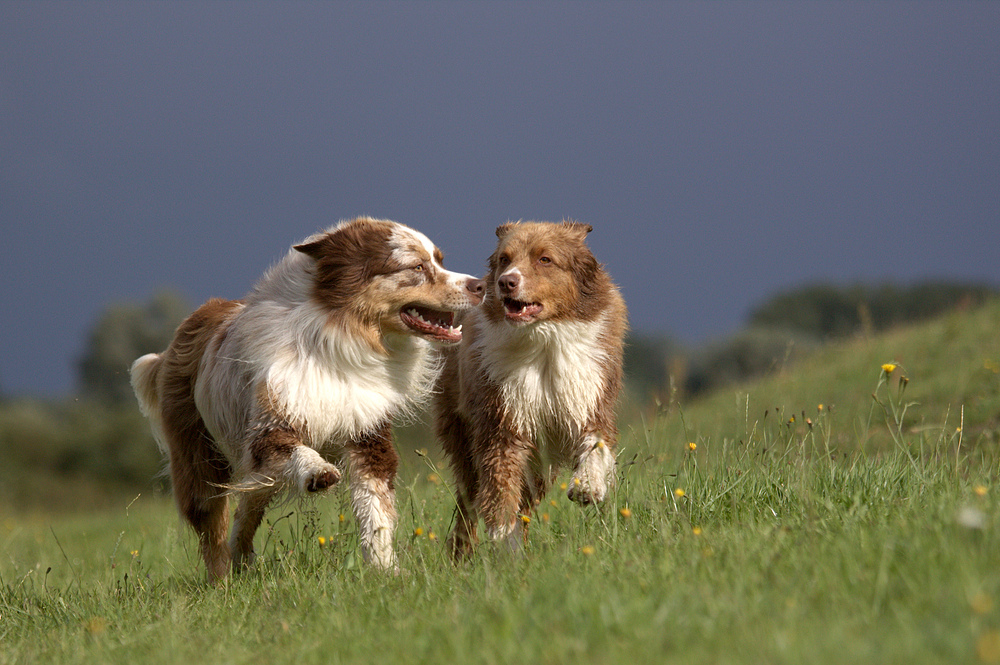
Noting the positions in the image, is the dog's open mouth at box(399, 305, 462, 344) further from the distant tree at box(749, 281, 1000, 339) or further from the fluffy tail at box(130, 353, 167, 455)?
the distant tree at box(749, 281, 1000, 339)

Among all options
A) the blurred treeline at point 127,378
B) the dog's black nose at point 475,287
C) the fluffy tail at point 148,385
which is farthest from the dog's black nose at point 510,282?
the blurred treeline at point 127,378

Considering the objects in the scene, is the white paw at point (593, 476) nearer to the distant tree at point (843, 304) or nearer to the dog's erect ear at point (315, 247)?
the dog's erect ear at point (315, 247)

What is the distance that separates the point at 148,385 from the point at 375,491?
119 inches

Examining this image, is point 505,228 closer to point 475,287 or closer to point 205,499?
point 475,287

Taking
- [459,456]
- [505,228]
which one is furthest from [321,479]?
[505,228]

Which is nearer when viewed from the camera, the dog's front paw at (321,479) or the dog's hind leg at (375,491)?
the dog's front paw at (321,479)

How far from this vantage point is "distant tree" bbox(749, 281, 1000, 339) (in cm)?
4956

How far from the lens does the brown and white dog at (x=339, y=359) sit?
5859mm

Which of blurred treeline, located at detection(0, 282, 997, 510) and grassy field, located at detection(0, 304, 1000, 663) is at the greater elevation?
grassy field, located at detection(0, 304, 1000, 663)

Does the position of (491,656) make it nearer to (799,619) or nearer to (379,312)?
(799,619)

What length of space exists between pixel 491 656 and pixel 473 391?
2974mm

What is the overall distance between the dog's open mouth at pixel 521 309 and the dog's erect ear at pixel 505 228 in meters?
0.68

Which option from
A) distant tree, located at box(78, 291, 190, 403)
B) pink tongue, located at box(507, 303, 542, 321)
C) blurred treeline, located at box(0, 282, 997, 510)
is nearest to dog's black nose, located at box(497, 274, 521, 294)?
pink tongue, located at box(507, 303, 542, 321)

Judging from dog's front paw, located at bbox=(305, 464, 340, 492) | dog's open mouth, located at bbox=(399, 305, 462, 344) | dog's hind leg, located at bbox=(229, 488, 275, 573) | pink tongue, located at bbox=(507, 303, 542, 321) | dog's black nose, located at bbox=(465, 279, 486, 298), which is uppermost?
dog's black nose, located at bbox=(465, 279, 486, 298)
